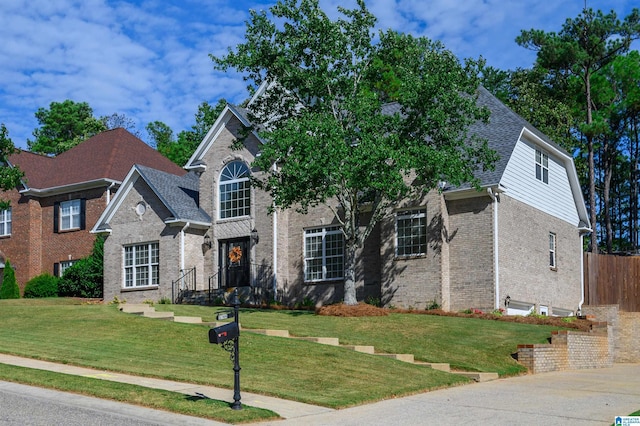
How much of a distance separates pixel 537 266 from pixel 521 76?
85.0 ft

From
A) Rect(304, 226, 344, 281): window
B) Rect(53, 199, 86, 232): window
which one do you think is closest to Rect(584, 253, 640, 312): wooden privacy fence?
Rect(304, 226, 344, 281): window

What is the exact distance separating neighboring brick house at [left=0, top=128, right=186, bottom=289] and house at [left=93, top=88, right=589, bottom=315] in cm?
641

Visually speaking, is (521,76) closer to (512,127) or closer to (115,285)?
(512,127)

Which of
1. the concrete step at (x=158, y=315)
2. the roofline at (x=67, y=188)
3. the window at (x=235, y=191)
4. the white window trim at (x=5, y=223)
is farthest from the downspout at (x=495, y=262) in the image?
the white window trim at (x=5, y=223)

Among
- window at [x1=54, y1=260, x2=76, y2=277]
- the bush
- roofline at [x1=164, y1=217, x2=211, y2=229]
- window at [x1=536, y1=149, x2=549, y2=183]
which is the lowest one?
the bush

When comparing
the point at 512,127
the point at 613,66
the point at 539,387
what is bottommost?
the point at 539,387

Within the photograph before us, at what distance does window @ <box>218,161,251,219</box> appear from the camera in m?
30.9

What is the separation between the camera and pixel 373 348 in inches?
753

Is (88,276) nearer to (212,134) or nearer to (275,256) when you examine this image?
(212,134)

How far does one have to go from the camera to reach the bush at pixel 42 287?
37.8m

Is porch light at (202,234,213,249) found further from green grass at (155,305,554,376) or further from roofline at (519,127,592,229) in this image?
roofline at (519,127,592,229)

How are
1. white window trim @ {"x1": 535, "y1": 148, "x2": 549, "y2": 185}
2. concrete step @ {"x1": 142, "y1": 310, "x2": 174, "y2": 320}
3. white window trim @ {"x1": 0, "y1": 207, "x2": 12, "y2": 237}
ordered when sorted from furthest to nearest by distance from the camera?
white window trim @ {"x1": 0, "y1": 207, "x2": 12, "y2": 237} < white window trim @ {"x1": 535, "y1": 148, "x2": 549, "y2": 185} < concrete step @ {"x1": 142, "y1": 310, "x2": 174, "y2": 320}

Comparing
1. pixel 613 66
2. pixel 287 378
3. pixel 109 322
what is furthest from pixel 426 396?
pixel 613 66

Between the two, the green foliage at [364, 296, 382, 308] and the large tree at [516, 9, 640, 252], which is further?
the large tree at [516, 9, 640, 252]
